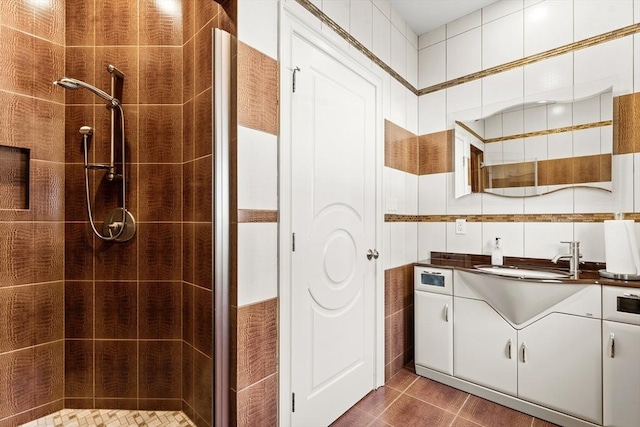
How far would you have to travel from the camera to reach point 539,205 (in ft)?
6.72

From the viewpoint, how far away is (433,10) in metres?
2.31

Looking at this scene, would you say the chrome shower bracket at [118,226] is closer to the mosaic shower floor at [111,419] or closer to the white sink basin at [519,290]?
the mosaic shower floor at [111,419]

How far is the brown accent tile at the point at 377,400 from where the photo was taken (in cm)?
184

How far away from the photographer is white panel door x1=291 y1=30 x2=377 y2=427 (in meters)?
1.52

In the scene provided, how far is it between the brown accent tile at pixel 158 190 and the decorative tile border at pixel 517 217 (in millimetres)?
1392

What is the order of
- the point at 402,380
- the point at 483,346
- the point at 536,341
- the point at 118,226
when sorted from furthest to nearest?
the point at 402,380 < the point at 483,346 < the point at 536,341 < the point at 118,226

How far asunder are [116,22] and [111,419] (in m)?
2.13

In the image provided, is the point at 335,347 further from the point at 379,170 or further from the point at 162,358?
the point at 379,170

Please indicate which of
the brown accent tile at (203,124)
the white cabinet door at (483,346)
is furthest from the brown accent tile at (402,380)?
the brown accent tile at (203,124)

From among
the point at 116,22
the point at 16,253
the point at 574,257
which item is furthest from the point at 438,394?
the point at 116,22

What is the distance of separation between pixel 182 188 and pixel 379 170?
1.26m

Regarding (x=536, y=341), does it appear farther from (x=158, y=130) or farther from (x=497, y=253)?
(x=158, y=130)

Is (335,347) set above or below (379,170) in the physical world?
below

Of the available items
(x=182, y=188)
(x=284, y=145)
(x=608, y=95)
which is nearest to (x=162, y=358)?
(x=182, y=188)
